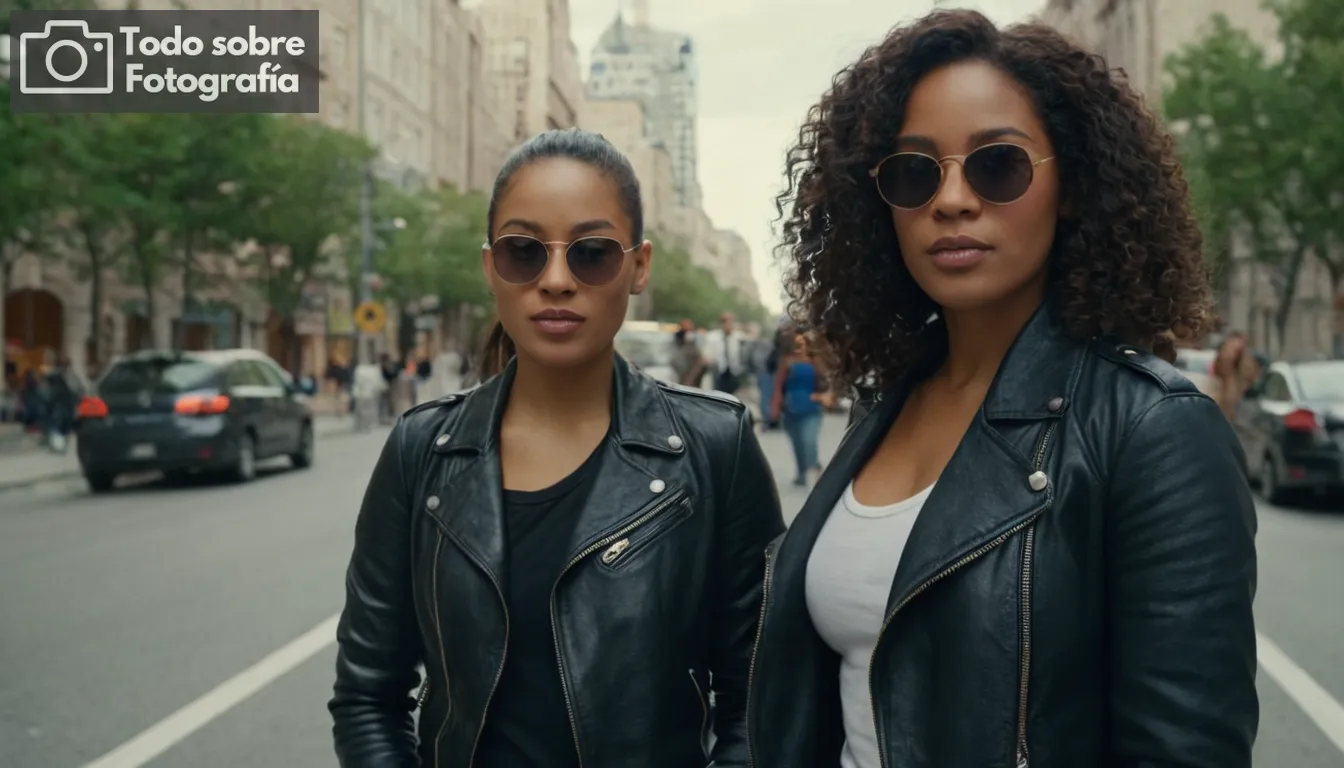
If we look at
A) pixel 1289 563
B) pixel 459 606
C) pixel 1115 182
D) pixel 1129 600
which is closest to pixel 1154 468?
pixel 1129 600

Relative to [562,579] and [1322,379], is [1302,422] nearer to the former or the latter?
[1322,379]

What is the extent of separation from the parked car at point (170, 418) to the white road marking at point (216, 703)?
31.4ft

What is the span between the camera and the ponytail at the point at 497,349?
9.46 ft

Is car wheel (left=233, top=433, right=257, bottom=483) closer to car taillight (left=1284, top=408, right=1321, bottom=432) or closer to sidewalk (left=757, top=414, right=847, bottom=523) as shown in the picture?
sidewalk (left=757, top=414, right=847, bottom=523)

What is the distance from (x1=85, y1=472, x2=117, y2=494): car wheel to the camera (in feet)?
56.1

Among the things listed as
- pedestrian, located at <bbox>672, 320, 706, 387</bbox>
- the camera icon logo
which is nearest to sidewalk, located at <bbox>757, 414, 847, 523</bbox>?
pedestrian, located at <bbox>672, 320, 706, 387</bbox>

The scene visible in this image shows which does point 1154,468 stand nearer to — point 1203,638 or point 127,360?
point 1203,638

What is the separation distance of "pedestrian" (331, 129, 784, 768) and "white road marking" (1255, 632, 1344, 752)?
12.6ft

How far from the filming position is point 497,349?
2.91 meters

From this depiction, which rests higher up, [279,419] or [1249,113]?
[1249,113]

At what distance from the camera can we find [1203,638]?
5.38 ft

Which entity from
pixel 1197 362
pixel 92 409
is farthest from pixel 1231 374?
pixel 92 409

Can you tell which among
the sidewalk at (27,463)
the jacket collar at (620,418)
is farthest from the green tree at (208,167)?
the jacket collar at (620,418)

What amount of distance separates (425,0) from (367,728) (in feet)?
233
